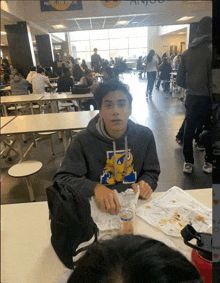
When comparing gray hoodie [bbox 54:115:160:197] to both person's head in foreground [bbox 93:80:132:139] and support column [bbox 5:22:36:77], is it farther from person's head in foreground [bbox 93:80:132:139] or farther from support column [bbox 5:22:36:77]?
support column [bbox 5:22:36:77]

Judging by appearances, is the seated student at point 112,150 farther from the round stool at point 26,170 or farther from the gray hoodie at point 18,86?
the gray hoodie at point 18,86

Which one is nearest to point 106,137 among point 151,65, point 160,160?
point 160,160

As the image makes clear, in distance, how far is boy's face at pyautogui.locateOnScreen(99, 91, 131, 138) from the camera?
0.72m

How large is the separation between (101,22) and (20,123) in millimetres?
1072

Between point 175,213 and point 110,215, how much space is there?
6.8 inches

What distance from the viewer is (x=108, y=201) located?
1.90 feet

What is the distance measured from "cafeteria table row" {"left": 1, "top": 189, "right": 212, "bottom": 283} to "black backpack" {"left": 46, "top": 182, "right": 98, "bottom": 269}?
0.04 m

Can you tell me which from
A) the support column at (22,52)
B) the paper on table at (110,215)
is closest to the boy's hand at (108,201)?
the paper on table at (110,215)

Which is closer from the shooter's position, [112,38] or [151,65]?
[112,38]

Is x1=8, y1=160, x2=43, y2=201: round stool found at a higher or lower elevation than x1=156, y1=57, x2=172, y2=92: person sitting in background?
lower

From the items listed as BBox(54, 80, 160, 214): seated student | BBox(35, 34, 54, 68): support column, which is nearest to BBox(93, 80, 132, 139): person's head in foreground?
BBox(54, 80, 160, 214): seated student

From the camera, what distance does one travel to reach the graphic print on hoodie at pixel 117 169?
0.75 metres

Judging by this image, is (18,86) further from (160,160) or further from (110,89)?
(110,89)

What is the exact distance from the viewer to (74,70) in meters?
3.94
